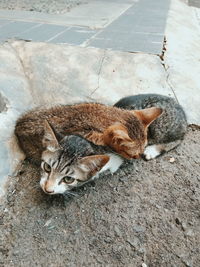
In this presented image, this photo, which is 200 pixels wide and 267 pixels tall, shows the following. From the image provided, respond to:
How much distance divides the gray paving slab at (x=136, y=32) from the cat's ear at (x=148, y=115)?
1684 millimetres

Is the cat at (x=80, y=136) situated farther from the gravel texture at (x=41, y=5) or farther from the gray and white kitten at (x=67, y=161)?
the gravel texture at (x=41, y=5)

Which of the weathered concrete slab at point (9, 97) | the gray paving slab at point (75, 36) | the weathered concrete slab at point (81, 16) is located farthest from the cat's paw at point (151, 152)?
the weathered concrete slab at point (81, 16)

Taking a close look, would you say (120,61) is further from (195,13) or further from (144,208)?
(195,13)

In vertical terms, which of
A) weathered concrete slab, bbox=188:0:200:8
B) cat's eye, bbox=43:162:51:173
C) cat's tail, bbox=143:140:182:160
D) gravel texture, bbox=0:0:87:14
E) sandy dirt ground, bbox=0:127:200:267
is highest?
cat's eye, bbox=43:162:51:173

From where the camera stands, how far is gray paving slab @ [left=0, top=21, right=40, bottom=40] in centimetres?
462

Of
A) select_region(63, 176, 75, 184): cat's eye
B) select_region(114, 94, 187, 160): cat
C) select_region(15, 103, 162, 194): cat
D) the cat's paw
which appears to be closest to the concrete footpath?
select_region(15, 103, 162, 194): cat

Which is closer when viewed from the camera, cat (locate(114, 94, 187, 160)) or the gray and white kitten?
the gray and white kitten

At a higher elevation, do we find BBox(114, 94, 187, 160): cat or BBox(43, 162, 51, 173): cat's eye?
BBox(43, 162, 51, 173): cat's eye

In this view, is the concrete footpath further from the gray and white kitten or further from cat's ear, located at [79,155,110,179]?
cat's ear, located at [79,155,110,179]

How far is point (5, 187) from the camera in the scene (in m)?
2.66

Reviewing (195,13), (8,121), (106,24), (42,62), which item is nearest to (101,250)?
(8,121)

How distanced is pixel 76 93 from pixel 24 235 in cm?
187

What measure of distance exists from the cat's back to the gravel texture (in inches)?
141

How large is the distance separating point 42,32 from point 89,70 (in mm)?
1273
